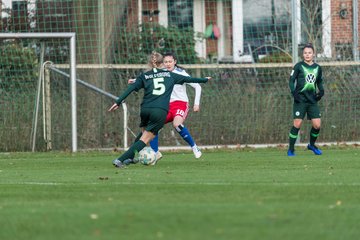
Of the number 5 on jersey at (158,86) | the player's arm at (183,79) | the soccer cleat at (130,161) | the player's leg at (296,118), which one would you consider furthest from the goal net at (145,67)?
the number 5 on jersey at (158,86)

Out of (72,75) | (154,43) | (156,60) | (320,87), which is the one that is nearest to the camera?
(156,60)

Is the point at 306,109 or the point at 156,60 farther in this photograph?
the point at 306,109

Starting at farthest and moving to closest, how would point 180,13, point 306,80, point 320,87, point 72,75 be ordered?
point 180,13, point 72,75, point 320,87, point 306,80

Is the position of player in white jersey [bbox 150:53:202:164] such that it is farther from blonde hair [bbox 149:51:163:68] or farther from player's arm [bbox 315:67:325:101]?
player's arm [bbox 315:67:325:101]

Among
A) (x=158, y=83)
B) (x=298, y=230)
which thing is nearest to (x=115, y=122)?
(x=158, y=83)

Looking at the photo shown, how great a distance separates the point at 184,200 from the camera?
9.44 metres

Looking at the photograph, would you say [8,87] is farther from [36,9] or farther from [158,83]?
[158,83]

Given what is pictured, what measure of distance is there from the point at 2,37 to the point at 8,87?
116 centimetres

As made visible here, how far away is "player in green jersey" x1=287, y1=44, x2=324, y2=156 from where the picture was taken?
57.4 feet

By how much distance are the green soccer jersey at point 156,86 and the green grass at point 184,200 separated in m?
0.90

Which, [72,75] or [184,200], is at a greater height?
[72,75]

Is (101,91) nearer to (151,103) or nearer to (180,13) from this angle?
(180,13)

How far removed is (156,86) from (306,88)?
12.7ft

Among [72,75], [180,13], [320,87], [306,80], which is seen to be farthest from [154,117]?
[180,13]
